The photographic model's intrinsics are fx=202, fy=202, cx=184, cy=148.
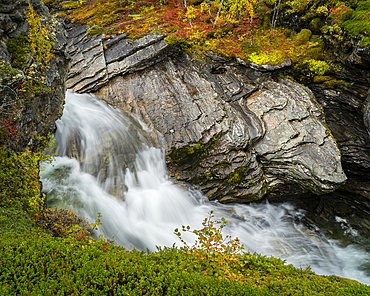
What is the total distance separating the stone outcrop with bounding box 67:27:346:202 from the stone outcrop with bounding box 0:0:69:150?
174 inches

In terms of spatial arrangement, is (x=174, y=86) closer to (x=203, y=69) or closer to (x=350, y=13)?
(x=203, y=69)

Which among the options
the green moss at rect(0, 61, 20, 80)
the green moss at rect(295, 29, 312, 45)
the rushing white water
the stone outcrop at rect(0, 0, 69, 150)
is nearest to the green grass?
the stone outcrop at rect(0, 0, 69, 150)

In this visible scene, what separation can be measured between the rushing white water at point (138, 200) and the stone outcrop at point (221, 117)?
3.07ft

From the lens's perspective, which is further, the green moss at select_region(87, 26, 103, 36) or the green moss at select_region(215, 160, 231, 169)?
the green moss at select_region(87, 26, 103, 36)

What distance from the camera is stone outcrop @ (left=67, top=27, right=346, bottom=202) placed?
420 inches

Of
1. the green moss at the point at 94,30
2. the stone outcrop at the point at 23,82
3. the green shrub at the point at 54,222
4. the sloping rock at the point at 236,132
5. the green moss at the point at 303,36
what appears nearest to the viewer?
the green shrub at the point at 54,222

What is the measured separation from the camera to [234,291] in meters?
3.28

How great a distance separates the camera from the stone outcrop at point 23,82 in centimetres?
536

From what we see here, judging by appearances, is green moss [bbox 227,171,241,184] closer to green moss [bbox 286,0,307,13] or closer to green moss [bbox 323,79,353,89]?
green moss [bbox 323,79,353,89]

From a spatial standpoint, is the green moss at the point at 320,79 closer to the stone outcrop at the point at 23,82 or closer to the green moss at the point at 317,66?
the green moss at the point at 317,66

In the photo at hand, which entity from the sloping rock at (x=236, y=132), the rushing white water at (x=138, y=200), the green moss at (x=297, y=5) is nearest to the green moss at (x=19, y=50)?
the rushing white water at (x=138, y=200)

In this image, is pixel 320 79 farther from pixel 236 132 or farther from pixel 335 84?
pixel 236 132

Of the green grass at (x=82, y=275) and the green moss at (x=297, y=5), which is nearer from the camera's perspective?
the green grass at (x=82, y=275)

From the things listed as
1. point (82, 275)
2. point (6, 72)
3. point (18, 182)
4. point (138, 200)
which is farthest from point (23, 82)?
point (138, 200)
